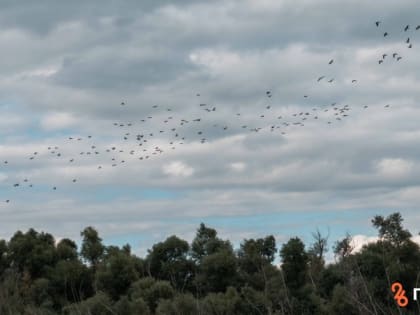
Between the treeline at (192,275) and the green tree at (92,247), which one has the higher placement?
the green tree at (92,247)

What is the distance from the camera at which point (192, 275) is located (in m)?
34.6

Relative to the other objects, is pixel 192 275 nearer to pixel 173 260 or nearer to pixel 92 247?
pixel 173 260

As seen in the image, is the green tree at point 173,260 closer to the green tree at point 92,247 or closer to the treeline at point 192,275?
the treeline at point 192,275

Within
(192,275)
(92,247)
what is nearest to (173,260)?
(192,275)

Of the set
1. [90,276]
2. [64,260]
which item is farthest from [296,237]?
Result: [64,260]

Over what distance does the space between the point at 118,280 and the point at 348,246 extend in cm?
2468

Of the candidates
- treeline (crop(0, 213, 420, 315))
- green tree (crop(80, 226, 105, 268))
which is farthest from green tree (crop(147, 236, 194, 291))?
green tree (crop(80, 226, 105, 268))

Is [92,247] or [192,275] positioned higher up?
[92,247]

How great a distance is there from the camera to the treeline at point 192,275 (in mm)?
25797

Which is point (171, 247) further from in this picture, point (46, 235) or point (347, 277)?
point (347, 277)

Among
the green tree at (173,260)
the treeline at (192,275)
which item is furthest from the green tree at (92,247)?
the green tree at (173,260)

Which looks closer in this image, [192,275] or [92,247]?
[192,275]

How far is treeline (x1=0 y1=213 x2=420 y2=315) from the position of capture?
25797 mm

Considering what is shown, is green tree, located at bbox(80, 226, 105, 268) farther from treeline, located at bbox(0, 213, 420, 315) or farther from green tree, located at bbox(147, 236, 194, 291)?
green tree, located at bbox(147, 236, 194, 291)
